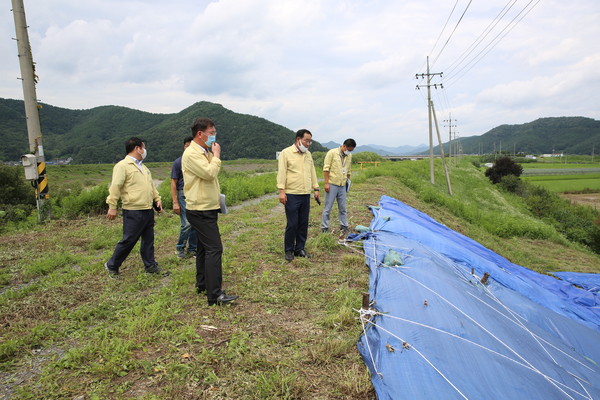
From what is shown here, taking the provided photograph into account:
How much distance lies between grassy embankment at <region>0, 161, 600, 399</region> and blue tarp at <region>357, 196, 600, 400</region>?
26 cm

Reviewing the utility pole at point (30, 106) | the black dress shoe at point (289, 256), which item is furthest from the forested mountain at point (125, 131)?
the black dress shoe at point (289, 256)

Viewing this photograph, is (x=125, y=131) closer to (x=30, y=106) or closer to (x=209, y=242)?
(x=30, y=106)

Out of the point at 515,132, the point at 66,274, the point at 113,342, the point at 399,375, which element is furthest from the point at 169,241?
the point at 515,132

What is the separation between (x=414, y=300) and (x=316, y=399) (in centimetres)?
158

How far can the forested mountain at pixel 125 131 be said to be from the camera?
188 ft

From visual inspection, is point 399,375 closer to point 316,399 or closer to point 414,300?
point 316,399

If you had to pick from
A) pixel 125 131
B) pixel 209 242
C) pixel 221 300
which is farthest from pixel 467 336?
pixel 125 131

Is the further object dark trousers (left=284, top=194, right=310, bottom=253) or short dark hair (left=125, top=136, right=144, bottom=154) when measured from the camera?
dark trousers (left=284, top=194, right=310, bottom=253)

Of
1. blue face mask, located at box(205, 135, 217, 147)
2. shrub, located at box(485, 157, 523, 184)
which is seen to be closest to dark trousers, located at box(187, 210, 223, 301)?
blue face mask, located at box(205, 135, 217, 147)

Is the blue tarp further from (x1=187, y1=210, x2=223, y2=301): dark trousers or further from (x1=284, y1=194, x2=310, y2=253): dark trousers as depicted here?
(x1=187, y1=210, x2=223, y2=301): dark trousers

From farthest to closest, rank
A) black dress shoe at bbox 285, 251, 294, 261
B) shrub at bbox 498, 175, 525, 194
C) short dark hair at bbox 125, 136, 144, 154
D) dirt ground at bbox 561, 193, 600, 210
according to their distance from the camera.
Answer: shrub at bbox 498, 175, 525, 194 < dirt ground at bbox 561, 193, 600, 210 < black dress shoe at bbox 285, 251, 294, 261 < short dark hair at bbox 125, 136, 144, 154

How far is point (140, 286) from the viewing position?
4.18 meters

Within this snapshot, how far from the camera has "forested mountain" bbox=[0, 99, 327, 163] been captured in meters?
57.2

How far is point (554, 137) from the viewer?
387 feet
